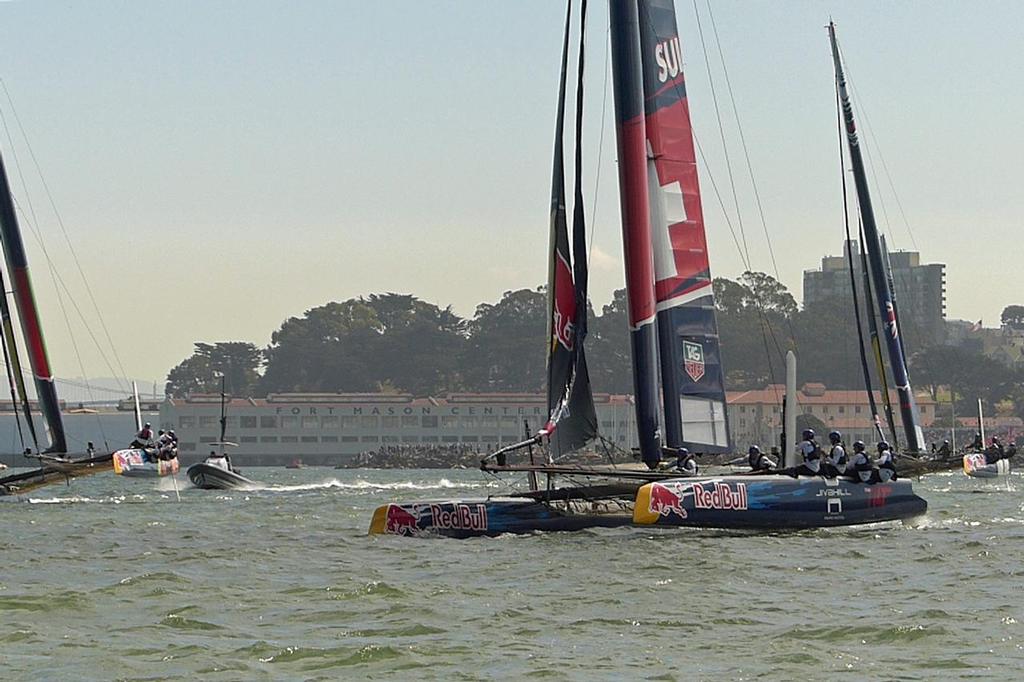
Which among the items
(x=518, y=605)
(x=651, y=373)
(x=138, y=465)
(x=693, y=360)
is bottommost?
(x=518, y=605)

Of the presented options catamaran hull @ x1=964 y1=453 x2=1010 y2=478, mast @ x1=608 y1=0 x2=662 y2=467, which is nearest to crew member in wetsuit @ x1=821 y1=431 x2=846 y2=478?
mast @ x1=608 y1=0 x2=662 y2=467

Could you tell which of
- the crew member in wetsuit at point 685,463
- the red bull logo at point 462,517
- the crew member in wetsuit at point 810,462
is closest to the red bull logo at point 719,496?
the crew member in wetsuit at point 810,462

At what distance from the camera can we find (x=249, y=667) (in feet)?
38.2

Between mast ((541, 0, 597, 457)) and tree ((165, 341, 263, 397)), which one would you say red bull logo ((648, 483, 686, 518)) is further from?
tree ((165, 341, 263, 397))

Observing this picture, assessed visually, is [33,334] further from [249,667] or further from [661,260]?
[249,667]

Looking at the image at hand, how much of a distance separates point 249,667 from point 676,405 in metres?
12.2

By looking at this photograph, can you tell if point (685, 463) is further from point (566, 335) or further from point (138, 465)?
point (138, 465)

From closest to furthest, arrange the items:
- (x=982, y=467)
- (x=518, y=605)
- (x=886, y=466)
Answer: (x=518, y=605) → (x=886, y=466) → (x=982, y=467)

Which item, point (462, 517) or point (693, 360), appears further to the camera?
point (693, 360)

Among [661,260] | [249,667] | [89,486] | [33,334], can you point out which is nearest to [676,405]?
[661,260]

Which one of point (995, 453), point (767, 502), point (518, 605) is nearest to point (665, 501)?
point (767, 502)

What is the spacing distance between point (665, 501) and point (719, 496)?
0.80 metres

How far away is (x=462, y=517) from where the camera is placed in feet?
67.9

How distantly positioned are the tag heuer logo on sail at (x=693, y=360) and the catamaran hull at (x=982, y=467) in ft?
68.4
